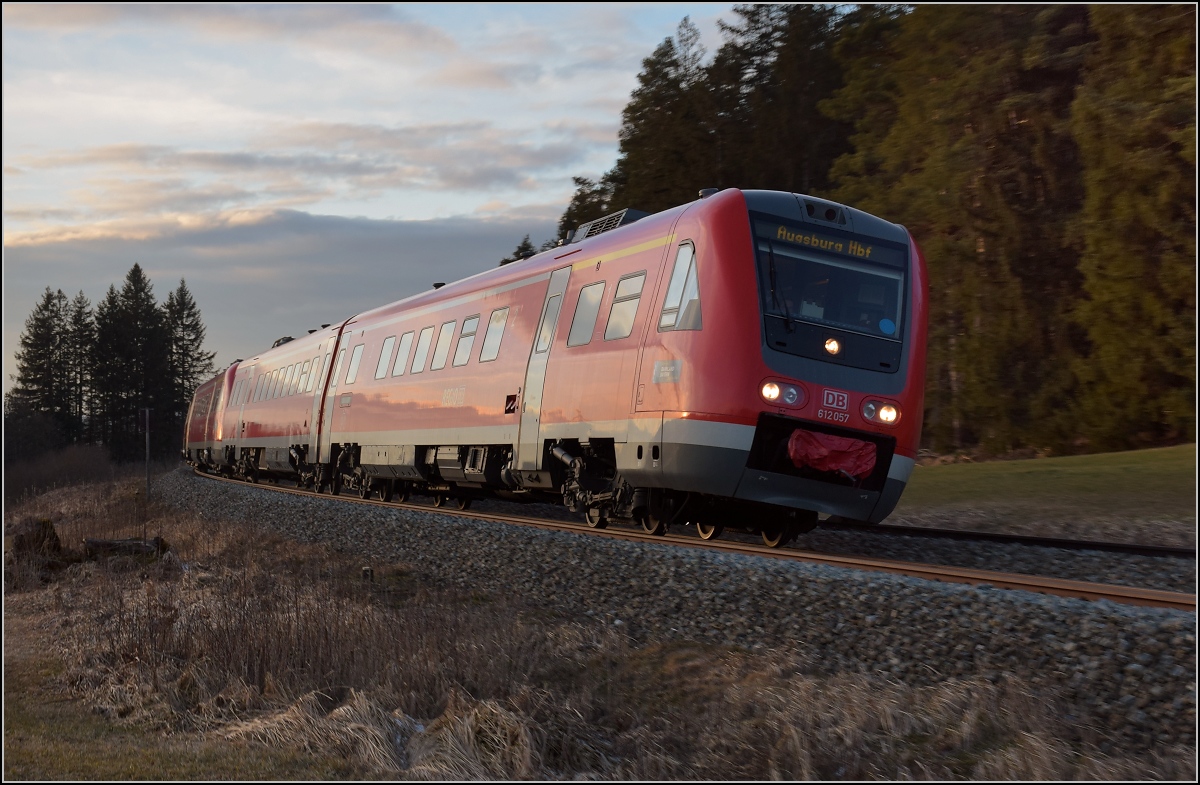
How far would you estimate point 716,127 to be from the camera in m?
40.4

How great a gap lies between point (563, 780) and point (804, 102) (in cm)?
3655

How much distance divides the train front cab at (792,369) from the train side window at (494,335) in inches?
155

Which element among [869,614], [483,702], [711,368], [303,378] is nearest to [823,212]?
[711,368]

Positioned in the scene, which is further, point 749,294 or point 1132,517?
point 1132,517

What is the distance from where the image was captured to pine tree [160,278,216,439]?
103m

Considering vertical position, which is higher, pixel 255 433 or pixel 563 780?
pixel 255 433

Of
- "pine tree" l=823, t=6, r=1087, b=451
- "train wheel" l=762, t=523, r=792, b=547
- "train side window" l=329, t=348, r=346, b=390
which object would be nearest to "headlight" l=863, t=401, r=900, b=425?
"train wheel" l=762, t=523, r=792, b=547

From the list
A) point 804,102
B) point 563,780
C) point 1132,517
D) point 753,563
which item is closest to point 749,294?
point 753,563

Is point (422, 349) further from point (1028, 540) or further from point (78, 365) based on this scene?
point (78, 365)

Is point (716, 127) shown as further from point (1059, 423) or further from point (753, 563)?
point (753, 563)

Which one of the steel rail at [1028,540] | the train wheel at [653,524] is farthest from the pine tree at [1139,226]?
the train wheel at [653,524]

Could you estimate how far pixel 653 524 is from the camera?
12.0 meters

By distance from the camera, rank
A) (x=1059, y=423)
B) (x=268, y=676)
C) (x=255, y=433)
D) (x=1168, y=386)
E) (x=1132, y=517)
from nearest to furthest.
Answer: (x=268, y=676)
(x=1132, y=517)
(x=1168, y=386)
(x=1059, y=423)
(x=255, y=433)

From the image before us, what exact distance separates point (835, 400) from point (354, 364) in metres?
11.9
